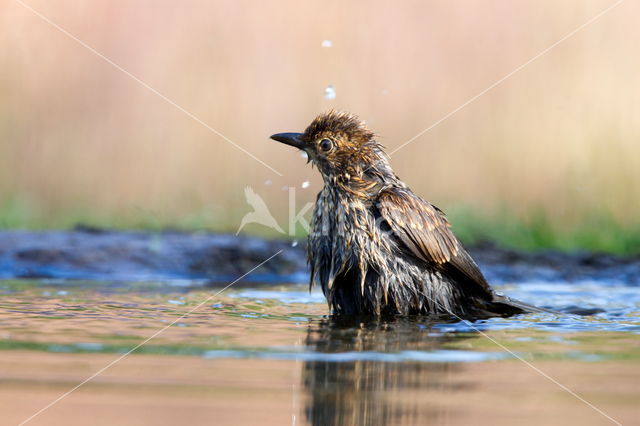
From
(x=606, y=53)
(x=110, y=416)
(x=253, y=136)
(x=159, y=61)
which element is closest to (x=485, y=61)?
(x=606, y=53)

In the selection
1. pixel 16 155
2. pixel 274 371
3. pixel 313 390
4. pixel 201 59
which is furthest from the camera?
pixel 201 59

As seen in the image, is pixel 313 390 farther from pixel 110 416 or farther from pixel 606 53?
pixel 606 53

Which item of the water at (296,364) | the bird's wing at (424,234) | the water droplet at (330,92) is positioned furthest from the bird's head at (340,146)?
the water droplet at (330,92)

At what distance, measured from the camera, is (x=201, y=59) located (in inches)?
400

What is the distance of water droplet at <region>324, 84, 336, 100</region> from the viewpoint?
30.7 ft

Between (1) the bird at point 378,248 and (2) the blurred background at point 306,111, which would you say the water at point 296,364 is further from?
(2) the blurred background at point 306,111

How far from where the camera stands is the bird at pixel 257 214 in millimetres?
9445

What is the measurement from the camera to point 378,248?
6.04 meters

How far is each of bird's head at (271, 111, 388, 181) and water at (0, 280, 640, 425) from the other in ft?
3.19

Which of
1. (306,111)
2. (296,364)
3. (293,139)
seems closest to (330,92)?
(306,111)

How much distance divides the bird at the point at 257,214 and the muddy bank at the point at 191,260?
Answer: 17.0 inches

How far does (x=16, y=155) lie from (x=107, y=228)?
1.15 m

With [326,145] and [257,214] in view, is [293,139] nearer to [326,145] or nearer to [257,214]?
[326,145]

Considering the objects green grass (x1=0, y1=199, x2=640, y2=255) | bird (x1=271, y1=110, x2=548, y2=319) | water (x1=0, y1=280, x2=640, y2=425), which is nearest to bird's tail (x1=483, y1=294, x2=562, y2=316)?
bird (x1=271, y1=110, x2=548, y2=319)
